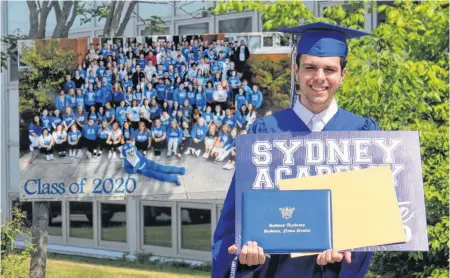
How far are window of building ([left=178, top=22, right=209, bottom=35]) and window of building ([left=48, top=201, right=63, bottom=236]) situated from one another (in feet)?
9.86

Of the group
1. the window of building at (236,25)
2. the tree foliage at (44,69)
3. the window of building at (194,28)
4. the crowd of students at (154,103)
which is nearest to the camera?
the crowd of students at (154,103)

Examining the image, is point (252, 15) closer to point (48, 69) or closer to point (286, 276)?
point (48, 69)

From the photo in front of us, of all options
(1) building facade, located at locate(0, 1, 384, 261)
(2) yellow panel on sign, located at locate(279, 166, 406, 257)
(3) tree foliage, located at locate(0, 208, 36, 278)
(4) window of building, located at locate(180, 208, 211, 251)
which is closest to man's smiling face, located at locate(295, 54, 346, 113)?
(2) yellow panel on sign, located at locate(279, 166, 406, 257)

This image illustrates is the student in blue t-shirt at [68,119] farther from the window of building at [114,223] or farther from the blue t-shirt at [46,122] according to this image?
the window of building at [114,223]

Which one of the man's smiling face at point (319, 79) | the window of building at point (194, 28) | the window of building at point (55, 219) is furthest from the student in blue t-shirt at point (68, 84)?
the man's smiling face at point (319, 79)

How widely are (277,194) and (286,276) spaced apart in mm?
362

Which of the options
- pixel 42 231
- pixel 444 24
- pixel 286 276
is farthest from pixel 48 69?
pixel 286 276

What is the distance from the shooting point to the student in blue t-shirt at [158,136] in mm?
6750

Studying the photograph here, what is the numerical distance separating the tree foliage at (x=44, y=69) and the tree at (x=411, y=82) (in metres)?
1.35

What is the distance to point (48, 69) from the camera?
6.67m

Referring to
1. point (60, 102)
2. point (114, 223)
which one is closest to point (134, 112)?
point (60, 102)

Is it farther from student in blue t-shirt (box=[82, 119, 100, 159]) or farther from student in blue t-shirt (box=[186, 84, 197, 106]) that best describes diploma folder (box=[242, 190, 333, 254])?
student in blue t-shirt (box=[82, 119, 100, 159])

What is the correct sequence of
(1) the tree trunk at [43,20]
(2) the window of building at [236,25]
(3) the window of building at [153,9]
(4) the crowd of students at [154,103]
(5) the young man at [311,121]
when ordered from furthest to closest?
1. (3) the window of building at [153,9]
2. (2) the window of building at [236,25]
3. (1) the tree trunk at [43,20]
4. (4) the crowd of students at [154,103]
5. (5) the young man at [311,121]

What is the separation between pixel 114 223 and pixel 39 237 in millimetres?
2451
